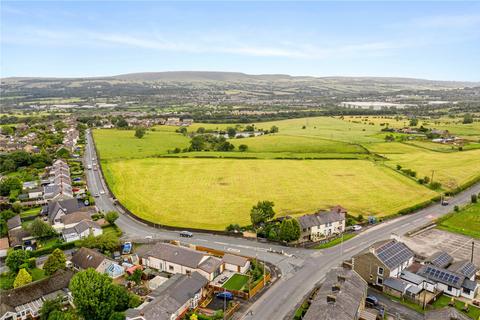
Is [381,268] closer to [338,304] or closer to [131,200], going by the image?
[338,304]

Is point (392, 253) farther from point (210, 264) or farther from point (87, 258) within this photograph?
point (87, 258)

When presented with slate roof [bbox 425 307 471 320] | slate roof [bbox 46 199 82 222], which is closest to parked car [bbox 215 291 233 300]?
slate roof [bbox 425 307 471 320]

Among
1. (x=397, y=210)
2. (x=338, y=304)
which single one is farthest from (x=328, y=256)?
(x=397, y=210)

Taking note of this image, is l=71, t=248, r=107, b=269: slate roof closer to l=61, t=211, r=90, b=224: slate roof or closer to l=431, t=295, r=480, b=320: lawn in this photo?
l=61, t=211, r=90, b=224: slate roof

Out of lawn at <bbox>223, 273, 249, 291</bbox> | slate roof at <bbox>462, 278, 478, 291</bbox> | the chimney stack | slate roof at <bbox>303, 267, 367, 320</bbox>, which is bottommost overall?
lawn at <bbox>223, 273, 249, 291</bbox>

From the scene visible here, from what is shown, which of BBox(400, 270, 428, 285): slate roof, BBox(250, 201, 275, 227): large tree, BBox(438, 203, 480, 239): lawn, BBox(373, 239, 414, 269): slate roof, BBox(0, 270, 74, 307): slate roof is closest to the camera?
BBox(0, 270, 74, 307): slate roof

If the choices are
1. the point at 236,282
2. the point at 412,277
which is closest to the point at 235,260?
the point at 236,282

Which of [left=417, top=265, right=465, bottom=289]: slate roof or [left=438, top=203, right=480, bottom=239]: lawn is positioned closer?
[left=417, top=265, right=465, bottom=289]: slate roof

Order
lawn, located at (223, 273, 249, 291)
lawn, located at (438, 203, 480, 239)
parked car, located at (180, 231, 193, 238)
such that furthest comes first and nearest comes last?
lawn, located at (438, 203, 480, 239) < parked car, located at (180, 231, 193, 238) < lawn, located at (223, 273, 249, 291)
